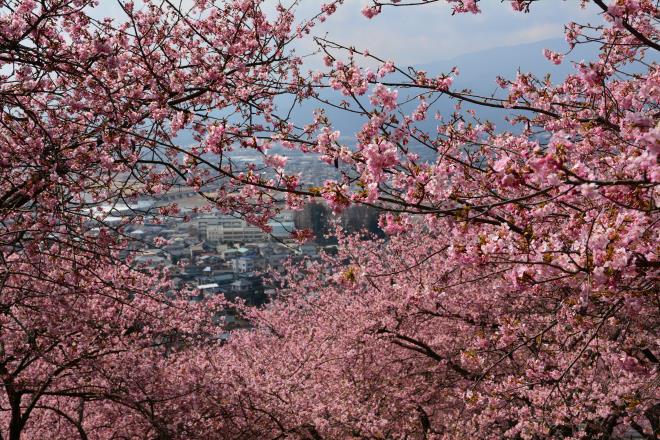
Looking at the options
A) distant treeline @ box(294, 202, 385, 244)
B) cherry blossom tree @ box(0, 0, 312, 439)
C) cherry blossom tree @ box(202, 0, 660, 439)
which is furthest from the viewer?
distant treeline @ box(294, 202, 385, 244)

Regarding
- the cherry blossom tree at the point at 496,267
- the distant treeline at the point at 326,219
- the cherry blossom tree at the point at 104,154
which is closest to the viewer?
the cherry blossom tree at the point at 496,267

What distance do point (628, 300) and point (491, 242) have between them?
0.91 m

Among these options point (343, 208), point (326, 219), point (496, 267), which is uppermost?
point (326, 219)

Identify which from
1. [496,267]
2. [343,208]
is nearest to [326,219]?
[496,267]

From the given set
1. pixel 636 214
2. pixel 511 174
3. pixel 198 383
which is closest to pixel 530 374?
pixel 636 214

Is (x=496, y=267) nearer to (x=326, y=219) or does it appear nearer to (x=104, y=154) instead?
(x=104, y=154)

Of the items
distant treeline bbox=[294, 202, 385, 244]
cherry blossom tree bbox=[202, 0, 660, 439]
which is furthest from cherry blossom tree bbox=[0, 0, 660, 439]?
distant treeline bbox=[294, 202, 385, 244]

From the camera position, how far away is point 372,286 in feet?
38.9

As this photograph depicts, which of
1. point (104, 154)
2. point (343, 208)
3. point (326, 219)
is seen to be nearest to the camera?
point (343, 208)

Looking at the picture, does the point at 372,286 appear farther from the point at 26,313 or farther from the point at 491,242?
the point at 491,242

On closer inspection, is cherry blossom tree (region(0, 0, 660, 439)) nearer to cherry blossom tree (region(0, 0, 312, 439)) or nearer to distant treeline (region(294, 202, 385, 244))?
cherry blossom tree (region(0, 0, 312, 439))

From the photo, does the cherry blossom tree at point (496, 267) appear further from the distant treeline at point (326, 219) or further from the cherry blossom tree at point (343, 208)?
the distant treeline at point (326, 219)

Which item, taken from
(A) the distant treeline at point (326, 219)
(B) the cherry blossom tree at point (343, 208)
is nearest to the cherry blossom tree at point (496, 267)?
(B) the cherry blossom tree at point (343, 208)

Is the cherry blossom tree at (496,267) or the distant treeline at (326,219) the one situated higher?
the distant treeline at (326,219)
